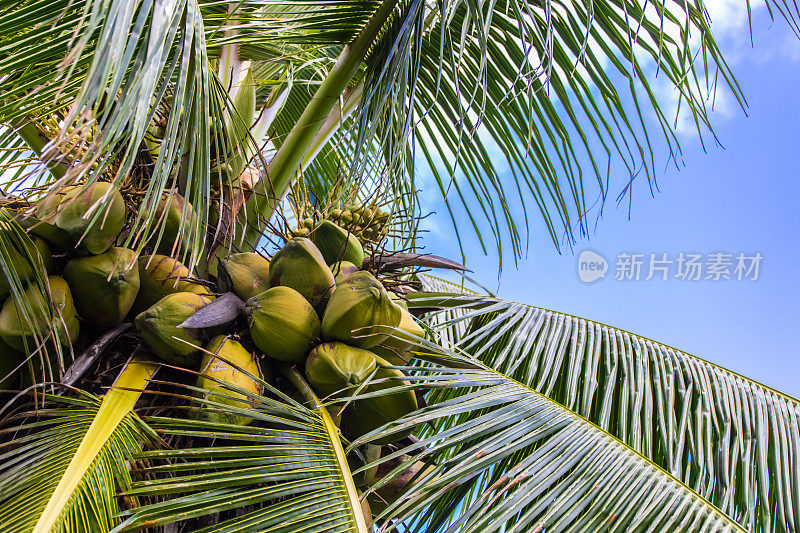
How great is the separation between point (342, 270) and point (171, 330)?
0.43 metres

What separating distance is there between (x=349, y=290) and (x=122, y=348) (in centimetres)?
48

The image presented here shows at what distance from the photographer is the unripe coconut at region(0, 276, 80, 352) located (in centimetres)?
112

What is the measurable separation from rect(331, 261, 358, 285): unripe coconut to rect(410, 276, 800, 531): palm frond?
0.17 meters

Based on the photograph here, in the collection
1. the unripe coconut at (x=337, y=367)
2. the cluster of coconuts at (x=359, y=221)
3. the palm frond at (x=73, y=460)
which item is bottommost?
the palm frond at (x=73, y=460)

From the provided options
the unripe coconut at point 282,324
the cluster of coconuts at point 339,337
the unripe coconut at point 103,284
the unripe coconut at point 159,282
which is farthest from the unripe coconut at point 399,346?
the unripe coconut at point 103,284

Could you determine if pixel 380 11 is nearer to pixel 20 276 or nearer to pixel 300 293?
pixel 300 293

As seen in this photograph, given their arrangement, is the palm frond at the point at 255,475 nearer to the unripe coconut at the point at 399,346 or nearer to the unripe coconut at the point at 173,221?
the unripe coconut at the point at 399,346

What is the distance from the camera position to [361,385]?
43.1 inches

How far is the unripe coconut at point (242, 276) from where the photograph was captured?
1325 millimetres

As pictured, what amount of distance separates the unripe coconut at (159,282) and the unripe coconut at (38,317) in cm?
13

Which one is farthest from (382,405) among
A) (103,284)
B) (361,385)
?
(103,284)

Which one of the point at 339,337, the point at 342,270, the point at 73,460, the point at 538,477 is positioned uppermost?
the point at 342,270

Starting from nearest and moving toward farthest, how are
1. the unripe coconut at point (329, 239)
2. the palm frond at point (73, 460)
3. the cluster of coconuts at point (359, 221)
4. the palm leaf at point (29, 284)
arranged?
the palm frond at point (73, 460), the palm leaf at point (29, 284), the unripe coconut at point (329, 239), the cluster of coconuts at point (359, 221)

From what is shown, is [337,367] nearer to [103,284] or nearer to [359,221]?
[103,284]
